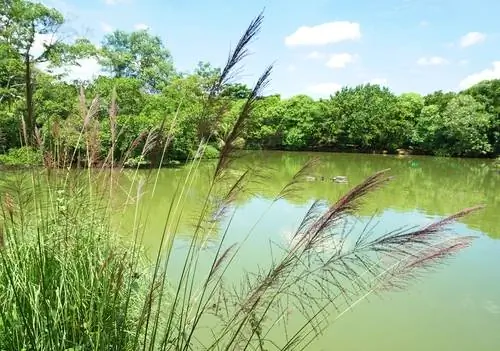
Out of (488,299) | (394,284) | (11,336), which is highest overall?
(394,284)

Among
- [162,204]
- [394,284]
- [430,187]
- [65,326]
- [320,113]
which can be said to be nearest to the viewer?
[65,326]

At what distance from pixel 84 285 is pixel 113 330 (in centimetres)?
15

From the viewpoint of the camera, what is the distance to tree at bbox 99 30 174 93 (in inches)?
905

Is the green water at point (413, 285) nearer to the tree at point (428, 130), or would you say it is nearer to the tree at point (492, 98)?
the tree at point (492, 98)

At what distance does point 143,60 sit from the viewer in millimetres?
25703

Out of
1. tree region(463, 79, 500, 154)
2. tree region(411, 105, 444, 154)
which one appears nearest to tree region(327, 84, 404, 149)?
tree region(411, 105, 444, 154)

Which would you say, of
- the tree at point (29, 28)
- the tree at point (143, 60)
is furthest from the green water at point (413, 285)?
the tree at point (143, 60)

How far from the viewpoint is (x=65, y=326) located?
122 cm

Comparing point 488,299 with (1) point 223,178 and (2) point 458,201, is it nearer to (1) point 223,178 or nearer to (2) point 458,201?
(1) point 223,178

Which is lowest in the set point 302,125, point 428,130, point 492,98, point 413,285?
point 413,285

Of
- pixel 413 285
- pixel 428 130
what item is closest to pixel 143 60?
pixel 428 130

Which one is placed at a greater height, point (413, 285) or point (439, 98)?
point (439, 98)

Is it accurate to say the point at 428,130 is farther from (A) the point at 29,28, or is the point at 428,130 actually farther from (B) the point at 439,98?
(A) the point at 29,28

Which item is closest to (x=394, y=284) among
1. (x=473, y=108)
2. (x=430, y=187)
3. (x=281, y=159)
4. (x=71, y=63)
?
(x=430, y=187)
